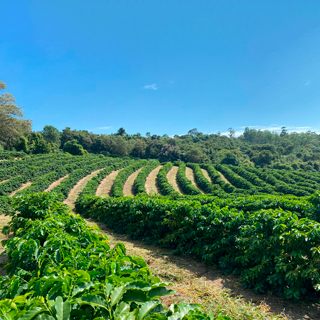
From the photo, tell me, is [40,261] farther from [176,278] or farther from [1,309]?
[176,278]

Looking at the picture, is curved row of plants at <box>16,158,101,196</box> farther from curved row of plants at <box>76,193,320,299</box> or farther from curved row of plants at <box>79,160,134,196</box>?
curved row of plants at <box>76,193,320,299</box>

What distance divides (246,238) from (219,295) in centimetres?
181

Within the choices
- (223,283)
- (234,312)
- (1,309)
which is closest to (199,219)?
(223,283)

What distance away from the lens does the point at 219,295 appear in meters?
4.34

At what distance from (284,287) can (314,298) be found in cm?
55

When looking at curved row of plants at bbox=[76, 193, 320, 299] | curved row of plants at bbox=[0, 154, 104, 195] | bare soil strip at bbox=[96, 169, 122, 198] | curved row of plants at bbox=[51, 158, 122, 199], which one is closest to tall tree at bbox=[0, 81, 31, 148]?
curved row of plants at bbox=[0, 154, 104, 195]

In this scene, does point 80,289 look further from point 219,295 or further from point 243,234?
point 243,234

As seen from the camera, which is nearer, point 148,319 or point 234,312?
point 148,319

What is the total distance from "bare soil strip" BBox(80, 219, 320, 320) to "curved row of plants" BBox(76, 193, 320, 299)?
0.78 ft

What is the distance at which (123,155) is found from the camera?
70.2 metres

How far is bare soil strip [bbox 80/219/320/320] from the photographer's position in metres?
3.79

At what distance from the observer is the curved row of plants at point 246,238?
4.26m

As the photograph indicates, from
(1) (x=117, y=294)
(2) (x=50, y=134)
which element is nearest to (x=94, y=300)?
(1) (x=117, y=294)

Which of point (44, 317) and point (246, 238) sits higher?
point (44, 317)
